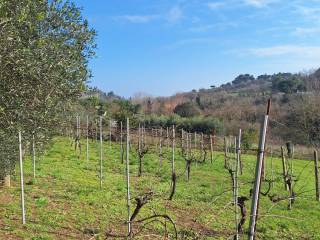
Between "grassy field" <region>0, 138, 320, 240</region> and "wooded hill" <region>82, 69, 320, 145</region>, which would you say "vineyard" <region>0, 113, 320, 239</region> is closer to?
"grassy field" <region>0, 138, 320, 240</region>

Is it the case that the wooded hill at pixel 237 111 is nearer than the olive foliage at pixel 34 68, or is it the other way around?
the olive foliage at pixel 34 68

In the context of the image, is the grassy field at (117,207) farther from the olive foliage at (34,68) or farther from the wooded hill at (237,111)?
the wooded hill at (237,111)

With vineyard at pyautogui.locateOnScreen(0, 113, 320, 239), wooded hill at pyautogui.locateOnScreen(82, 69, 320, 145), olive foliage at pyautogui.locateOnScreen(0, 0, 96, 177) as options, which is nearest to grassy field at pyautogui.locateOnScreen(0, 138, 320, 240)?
vineyard at pyautogui.locateOnScreen(0, 113, 320, 239)

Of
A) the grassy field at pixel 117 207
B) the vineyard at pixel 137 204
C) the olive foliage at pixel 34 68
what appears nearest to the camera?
the olive foliage at pixel 34 68

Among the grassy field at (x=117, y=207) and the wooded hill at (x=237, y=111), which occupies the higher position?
the wooded hill at (x=237, y=111)

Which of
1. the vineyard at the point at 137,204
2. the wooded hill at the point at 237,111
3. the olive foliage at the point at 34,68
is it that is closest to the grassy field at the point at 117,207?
the vineyard at the point at 137,204

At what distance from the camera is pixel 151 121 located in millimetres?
73812

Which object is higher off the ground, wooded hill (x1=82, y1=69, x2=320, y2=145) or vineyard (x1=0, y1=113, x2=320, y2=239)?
wooded hill (x1=82, y1=69, x2=320, y2=145)

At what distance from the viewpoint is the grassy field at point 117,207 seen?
12508 mm

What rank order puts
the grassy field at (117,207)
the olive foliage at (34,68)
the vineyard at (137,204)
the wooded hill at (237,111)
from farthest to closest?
the wooded hill at (237,111)
the grassy field at (117,207)
the vineyard at (137,204)
the olive foliage at (34,68)

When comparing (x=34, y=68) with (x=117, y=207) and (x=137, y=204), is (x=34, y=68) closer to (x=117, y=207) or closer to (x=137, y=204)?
(x=137, y=204)

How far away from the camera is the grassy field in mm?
12508

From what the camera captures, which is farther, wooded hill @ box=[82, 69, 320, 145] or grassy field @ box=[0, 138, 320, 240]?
wooded hill @ box=[82, 69, 320, 145]

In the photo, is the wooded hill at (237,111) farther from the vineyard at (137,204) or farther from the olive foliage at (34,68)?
the olive foliage at (34,68)
